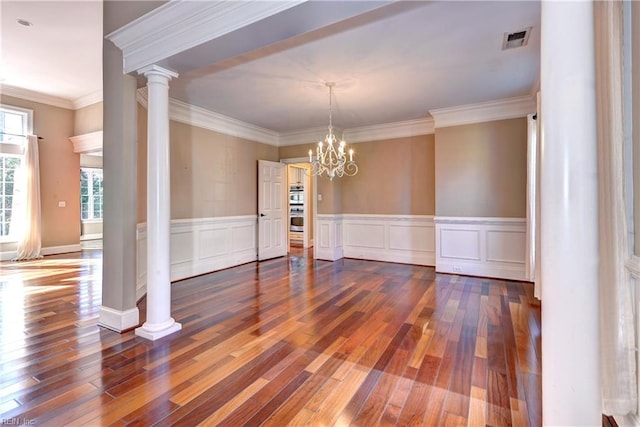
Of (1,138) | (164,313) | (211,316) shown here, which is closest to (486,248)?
(211,316)

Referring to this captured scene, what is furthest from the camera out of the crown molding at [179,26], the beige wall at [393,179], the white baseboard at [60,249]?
the white baseboard at [60,249]

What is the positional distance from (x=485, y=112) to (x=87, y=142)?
774 centimetres

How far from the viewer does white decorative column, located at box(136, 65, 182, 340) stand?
264 centimetres

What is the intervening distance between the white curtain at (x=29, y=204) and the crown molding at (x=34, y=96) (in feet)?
2.50

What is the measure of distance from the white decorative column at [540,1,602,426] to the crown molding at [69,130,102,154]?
7.38 m

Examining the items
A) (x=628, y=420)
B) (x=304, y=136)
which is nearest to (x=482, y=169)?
(x=304, y=136)

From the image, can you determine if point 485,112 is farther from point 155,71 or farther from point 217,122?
point 155,71

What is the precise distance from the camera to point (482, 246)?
478 cm

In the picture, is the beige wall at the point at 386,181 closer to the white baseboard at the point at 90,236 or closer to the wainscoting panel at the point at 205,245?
the wainscoting panel at the point at 205,245

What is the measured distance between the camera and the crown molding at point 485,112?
4.41 meters

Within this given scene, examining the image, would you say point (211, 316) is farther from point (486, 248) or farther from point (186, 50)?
point (486, 248)

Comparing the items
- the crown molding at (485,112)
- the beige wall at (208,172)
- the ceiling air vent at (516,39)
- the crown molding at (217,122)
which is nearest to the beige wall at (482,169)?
the crown molding at (485,112)

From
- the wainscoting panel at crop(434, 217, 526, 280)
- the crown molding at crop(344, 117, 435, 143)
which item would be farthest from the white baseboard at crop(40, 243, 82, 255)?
the wainscoting panel at crop(434, 217, 526, 280)

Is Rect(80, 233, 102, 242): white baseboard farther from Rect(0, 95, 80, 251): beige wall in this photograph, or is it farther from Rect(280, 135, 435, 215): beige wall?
Rect(280, 135, 435, 215): beige wall
